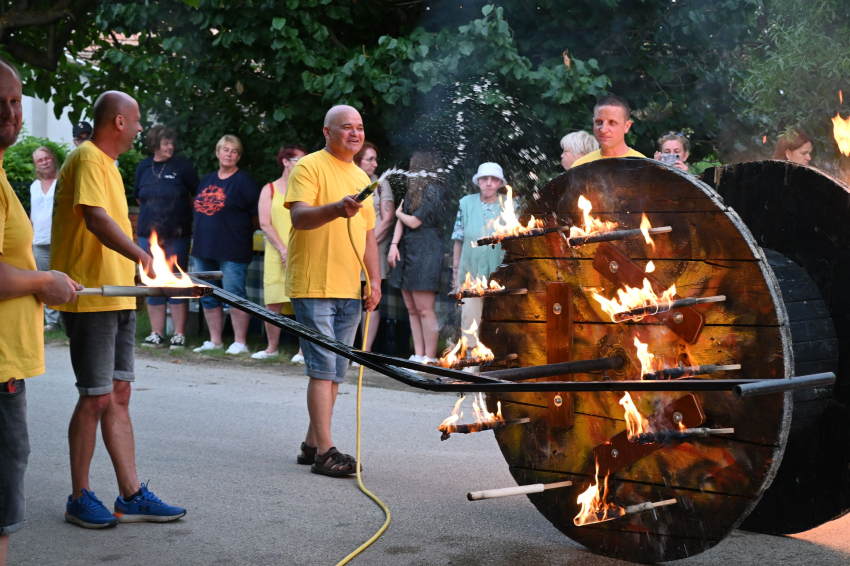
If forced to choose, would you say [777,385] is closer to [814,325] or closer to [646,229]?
[646,229]

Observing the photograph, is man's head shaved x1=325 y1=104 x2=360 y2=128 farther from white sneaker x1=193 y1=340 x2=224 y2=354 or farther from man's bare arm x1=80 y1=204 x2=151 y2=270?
white sneaker x1=193 y1=340 x2=224 y2=354

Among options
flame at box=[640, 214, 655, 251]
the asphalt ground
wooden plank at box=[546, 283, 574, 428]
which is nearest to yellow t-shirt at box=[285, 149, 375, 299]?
the asphalt ground

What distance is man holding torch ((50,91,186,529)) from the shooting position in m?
4.17

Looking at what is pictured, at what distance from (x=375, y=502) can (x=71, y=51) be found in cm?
863

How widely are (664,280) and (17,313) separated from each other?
7.18ft

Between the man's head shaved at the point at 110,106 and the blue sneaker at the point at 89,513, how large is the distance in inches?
65.9

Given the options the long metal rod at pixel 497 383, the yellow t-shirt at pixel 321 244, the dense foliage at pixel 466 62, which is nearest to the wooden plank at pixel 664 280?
the long metal rod at pixel 497 383

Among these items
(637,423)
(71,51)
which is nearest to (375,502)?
(637,423)

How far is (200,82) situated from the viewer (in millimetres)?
9789

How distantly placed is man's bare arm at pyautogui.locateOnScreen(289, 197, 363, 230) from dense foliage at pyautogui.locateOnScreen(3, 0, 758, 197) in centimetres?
363

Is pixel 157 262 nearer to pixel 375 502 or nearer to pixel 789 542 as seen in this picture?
pixel 375 502

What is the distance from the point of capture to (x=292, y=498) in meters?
4.76

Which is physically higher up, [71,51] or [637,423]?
[71,51]

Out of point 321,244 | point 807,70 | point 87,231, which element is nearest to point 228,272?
point 321,244
